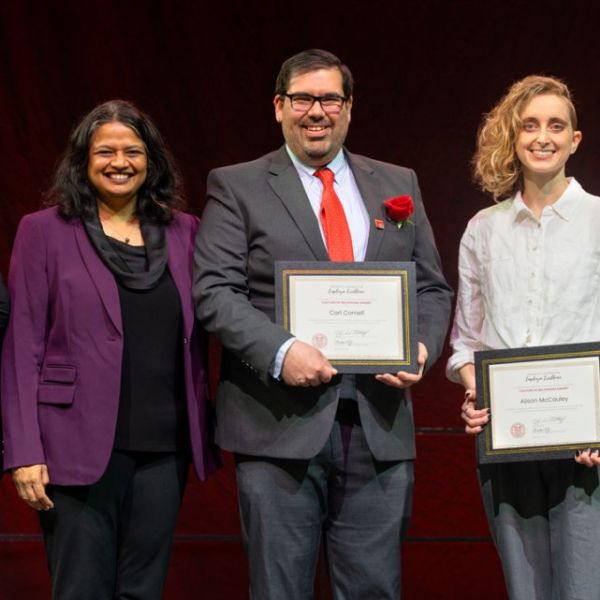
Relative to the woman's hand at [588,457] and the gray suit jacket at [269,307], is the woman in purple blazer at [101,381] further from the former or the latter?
the woman's hand at [588,457]

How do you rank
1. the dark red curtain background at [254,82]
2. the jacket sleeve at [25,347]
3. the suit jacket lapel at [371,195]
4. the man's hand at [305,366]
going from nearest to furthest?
the man's hand at [305,366] < the jacket sleeve at [25,347] < the suit jacket lapel at [371,195] < the dark red curtain background at [254,82]

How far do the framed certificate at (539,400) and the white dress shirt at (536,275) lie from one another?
9 cm

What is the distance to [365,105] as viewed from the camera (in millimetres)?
3963

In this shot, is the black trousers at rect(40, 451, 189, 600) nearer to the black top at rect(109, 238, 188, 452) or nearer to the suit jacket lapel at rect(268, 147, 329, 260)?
the black top at rect(109, 238, 188, 452)

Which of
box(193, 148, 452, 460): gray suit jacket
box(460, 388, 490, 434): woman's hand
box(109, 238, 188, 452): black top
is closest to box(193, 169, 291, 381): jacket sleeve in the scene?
box(193, 148, 452, 460): gray suit jacket

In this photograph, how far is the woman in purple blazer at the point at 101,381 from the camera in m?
2.43

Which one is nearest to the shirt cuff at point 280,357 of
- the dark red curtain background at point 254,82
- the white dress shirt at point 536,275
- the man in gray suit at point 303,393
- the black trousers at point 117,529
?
the man in gray suit at point 303,393

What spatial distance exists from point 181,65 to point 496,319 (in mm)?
1902

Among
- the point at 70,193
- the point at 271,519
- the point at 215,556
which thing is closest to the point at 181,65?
the point at 70,193

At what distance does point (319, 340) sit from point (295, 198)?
1.21 ft

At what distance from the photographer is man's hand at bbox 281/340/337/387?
2311 mm

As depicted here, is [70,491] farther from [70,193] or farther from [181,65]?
[181,65]

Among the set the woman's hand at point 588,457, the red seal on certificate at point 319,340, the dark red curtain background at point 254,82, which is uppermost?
the dark red curtain background at point 254,82

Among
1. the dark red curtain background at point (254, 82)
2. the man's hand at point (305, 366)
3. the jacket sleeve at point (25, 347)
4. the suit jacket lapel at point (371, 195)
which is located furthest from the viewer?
the dark red curtain background at point (254, 82)
